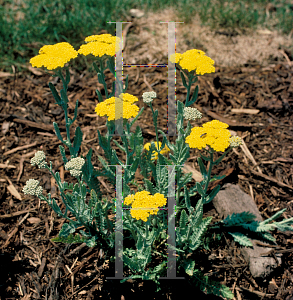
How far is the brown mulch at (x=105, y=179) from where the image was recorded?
10.0 ft

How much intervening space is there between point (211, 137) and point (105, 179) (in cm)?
191

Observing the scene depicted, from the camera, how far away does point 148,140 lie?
423cm

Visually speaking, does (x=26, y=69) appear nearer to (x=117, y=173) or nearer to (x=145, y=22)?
(x=145, y=22)

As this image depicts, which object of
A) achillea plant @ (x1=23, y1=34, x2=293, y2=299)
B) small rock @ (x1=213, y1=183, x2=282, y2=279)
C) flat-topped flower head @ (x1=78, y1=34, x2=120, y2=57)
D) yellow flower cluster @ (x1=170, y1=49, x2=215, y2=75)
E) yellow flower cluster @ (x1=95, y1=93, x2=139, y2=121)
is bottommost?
small rock @ (x1=213, y1=183, x2=282, y2=279)

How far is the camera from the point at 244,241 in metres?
3.11

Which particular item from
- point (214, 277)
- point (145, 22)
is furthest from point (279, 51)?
point (214, 277)

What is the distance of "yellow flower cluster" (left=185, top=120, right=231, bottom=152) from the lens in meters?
2.30

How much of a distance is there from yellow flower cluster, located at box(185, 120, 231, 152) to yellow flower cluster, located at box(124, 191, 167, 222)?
0.51 meters
